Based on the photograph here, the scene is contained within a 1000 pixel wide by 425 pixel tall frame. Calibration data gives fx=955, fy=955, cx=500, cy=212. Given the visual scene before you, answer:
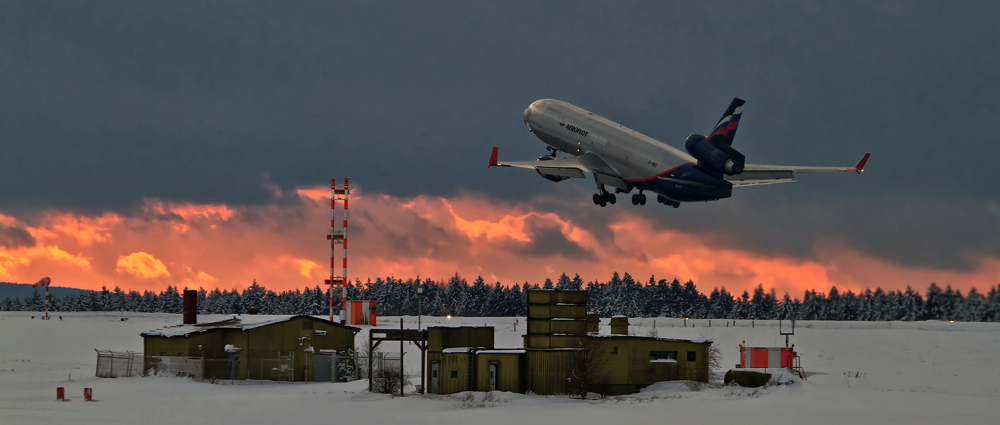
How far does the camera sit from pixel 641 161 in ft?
216

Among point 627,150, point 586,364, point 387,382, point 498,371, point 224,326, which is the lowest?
point 387,382

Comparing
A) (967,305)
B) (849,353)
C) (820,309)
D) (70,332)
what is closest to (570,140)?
(849,353)

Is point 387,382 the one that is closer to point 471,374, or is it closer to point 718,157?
point 471,374

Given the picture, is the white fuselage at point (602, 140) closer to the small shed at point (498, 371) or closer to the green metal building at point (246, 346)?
the small shed at point (498, 371)

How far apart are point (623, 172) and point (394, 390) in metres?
23.3

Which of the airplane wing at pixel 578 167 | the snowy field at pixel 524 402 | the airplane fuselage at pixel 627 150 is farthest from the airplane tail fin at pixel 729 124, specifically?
the snowy field at pixel 524 402

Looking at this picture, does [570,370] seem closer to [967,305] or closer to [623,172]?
[623,172]

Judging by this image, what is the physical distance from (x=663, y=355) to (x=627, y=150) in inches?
654

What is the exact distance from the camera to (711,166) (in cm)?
6000

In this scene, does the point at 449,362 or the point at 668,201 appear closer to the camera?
the point at 449,362

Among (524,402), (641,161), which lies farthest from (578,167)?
(524,402)

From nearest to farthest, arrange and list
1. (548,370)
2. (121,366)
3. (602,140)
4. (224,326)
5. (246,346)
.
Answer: (548,370), (246,346), (224,326), (121,366), (602,140)

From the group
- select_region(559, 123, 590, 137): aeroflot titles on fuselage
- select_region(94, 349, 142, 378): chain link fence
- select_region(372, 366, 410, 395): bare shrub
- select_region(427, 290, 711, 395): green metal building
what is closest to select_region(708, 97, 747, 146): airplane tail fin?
select_region(427, 290, 711, 395): green metal building

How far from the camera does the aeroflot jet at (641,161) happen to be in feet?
199
